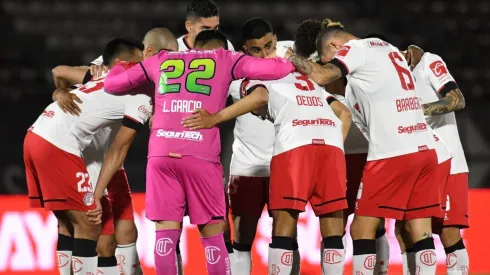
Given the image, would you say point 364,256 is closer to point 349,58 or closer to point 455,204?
point 455,204

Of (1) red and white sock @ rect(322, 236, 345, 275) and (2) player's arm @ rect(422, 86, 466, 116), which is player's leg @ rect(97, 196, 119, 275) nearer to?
(1) red and white sock @ rect(322, 236, 345, 275)

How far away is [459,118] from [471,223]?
2.44 meters

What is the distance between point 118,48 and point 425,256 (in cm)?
263

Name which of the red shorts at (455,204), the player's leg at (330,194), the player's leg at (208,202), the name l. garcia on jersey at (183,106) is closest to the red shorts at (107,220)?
the player's leg at (208,202)

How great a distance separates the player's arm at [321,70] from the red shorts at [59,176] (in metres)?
1.71

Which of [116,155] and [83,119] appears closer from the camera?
[116,155]

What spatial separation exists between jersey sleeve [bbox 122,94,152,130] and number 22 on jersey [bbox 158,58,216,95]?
16.9 inches

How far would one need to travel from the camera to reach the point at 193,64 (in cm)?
584

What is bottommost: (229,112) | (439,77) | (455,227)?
(455,227)

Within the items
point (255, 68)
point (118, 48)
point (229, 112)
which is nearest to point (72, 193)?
point (118, 48)

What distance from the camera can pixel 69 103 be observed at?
6559 millimetres

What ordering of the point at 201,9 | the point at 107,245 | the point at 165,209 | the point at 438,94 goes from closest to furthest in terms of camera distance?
the point at 165,209 → the point at 107,245 → the point at 438,94 → the point at 201,9

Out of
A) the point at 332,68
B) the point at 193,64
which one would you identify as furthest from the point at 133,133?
the point at 332,68

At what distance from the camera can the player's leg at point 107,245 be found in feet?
22.3
